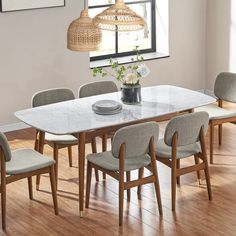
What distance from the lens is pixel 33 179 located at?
6820 millimetres

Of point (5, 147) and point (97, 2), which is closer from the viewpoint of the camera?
point (5, 147)

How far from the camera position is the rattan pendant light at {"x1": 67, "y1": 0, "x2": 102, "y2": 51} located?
602cm

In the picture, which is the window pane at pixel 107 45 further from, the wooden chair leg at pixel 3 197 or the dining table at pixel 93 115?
the wooden chair leg at pixel 3 197

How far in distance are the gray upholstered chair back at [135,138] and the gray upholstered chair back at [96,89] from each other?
140 centimetres

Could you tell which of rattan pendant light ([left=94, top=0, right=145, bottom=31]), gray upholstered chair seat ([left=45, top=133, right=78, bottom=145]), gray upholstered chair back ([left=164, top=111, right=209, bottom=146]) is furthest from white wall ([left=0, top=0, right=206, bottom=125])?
gray upholstered chair back ([left=164, top=111, right=209, bottom=146])

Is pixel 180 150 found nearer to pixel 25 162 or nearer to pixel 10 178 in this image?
pixel 25 162

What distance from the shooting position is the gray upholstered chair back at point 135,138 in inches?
223

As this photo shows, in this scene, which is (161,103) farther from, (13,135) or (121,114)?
(13,135)

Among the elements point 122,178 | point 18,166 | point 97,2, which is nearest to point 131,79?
point 122,178

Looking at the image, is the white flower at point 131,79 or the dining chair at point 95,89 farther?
the dining chair at point 95,89

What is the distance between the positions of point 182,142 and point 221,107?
157 cm

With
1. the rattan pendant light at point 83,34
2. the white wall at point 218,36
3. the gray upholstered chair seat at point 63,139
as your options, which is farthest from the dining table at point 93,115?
the white wall at point 218,36

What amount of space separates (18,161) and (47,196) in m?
0.61

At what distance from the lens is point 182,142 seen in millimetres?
6062
